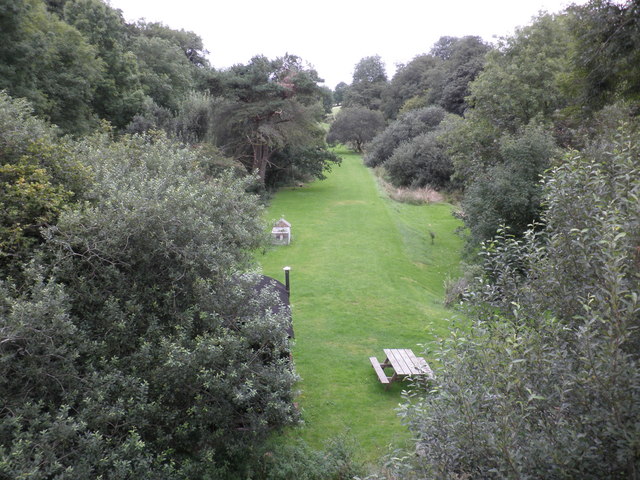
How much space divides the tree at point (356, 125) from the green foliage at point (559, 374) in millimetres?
57649

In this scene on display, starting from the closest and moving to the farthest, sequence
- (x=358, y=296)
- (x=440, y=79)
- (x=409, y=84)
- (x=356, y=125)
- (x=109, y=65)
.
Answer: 1. (x=358, y=296)
2. (x=109, y=65)
3. (x=440, y=79)
4. (x=356, y=125)
5. (x=409, y=84)

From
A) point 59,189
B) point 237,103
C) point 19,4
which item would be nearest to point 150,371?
point 59,189

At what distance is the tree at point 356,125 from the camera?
60.8 meters

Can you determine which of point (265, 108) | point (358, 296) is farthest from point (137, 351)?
point (265, 108)

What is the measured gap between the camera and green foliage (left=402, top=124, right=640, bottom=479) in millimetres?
3094

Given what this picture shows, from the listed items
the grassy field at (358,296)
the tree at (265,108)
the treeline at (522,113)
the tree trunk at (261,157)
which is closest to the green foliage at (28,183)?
the grassy field at (358,296)

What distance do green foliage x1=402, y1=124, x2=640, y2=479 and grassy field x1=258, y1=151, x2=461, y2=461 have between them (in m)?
1.05

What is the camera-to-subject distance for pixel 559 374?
11.8 ft

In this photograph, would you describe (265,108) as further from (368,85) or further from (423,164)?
(368,85)

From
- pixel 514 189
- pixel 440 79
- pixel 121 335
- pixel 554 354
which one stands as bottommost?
pixel 121 335

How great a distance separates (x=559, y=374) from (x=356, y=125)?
2380 inches

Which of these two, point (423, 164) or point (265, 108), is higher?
point (265, 108)

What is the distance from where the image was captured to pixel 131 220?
6402 millimetres

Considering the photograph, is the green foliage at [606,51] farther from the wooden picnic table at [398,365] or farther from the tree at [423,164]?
the tree at [423,164]
